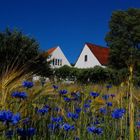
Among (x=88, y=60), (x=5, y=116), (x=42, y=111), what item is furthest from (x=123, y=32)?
(x=5, y=116)

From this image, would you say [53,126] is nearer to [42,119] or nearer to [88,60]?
[42,119]

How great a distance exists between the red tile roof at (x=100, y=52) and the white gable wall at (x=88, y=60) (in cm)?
40

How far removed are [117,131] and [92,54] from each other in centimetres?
4569

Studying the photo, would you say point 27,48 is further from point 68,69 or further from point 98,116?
point 98,116

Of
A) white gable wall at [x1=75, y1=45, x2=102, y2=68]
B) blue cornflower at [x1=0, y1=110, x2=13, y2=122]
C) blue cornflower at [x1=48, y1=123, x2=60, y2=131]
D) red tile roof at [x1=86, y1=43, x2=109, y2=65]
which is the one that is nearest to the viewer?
blue cornflower at [x1=0, y1=110, x2=13, y2=122]

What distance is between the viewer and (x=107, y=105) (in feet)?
13.7

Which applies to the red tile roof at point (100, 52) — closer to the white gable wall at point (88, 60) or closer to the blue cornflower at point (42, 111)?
the white gable wall at point (88, 60)

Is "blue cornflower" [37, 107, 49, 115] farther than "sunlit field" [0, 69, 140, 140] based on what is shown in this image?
Yes

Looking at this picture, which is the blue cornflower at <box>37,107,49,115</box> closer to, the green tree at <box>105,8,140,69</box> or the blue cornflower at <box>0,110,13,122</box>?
the blue cornflower at <box>0,110,13,122</box>

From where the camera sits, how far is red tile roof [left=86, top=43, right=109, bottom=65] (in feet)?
159

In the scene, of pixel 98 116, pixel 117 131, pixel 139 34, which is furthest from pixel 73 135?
pixel 139 34

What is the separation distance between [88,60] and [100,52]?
2.23 m

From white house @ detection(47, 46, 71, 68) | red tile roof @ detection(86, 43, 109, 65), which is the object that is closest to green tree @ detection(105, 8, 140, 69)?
red tile roof @ detection(86, 43, 109, 65)

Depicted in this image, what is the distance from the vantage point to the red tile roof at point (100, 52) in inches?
1905
